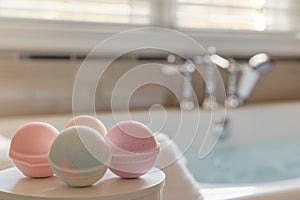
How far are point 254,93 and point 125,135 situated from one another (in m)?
1.60

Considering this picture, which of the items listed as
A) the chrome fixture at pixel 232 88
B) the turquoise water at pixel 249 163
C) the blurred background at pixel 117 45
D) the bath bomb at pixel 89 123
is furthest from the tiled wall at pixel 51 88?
the bath bomb at pixel 89 123

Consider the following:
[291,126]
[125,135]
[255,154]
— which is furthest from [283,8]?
[125,135]

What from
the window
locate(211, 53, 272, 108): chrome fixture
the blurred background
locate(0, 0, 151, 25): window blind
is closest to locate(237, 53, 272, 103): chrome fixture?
locate(211, 53, 272, 108): chrome fixture

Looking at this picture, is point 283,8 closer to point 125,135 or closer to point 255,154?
point 255,154

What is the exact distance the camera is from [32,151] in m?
0.53

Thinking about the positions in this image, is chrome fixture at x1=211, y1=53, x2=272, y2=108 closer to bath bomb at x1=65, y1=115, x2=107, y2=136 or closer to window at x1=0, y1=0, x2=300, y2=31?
window at x1=0, y1=0, x2=300, y2=31

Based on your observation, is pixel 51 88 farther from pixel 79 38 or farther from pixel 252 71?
pixel 252 71

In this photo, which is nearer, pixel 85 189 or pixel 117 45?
pixel 85 189

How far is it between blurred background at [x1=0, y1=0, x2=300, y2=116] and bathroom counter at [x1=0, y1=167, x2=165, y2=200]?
842mm

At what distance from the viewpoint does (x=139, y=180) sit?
53cm

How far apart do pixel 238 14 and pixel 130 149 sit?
164 cm

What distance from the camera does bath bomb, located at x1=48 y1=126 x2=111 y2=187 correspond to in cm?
49

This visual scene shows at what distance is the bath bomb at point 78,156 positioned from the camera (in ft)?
1.61

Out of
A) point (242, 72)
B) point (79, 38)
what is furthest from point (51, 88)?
point (242, 72)
